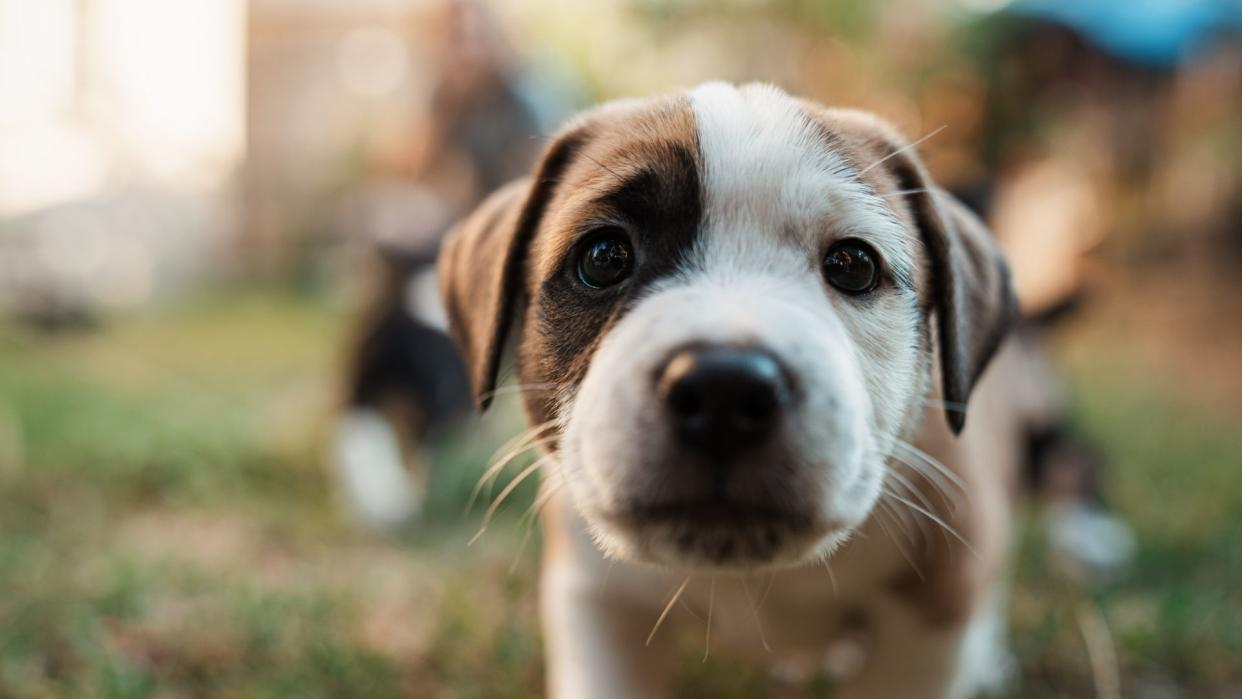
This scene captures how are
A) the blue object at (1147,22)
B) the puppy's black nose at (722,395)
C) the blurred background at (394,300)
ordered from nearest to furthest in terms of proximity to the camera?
the puppy's black nose at (722,395), the blurred background at (394,300), the blue object at (1147,22)

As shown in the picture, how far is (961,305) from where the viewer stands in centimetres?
247

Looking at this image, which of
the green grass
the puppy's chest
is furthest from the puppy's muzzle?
the green grass

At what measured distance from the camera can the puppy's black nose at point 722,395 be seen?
174 cm

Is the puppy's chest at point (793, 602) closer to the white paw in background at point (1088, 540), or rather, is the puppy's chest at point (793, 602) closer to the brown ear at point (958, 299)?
the brown ear at point (958, 299)

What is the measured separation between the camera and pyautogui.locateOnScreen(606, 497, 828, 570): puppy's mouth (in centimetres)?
184

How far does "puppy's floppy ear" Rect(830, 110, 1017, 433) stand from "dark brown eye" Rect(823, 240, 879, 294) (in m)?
0.22

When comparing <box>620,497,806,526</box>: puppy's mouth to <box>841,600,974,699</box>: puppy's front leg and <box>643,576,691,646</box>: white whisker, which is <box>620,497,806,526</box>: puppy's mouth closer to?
<box>643,576,691,646</box>: white whisker

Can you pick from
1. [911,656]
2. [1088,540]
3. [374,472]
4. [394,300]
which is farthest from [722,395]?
[394,300]

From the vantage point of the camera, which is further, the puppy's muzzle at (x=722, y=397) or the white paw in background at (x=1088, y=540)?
the white paw in background at (x=1088, y=540)

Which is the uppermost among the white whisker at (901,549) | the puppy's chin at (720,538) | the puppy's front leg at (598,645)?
the puppy's chin at (720,538)

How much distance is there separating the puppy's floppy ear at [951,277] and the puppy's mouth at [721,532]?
0.73 m

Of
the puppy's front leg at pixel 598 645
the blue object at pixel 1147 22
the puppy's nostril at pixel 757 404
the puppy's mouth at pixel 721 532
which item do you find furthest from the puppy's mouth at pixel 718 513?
the blue object at pixel 1147 22

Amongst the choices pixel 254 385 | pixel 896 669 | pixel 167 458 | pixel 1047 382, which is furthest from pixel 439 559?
pixel 254 385

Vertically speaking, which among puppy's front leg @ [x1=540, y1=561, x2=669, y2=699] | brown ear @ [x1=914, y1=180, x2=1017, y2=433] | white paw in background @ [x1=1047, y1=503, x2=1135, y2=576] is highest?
brown ear @ [x1=914, y1=180, x2=1017, y2=433]
